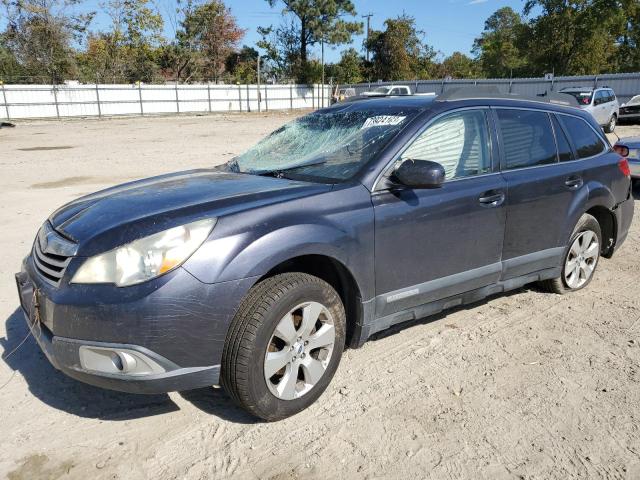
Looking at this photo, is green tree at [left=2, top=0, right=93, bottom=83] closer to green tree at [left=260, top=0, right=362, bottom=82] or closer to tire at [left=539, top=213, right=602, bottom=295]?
green tree at [left=260, top=0, right=362, bottom=82]

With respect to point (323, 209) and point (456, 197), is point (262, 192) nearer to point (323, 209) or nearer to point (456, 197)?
point (323, 209)

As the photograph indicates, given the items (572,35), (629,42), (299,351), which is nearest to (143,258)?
(299,351)

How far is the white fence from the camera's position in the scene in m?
33.1

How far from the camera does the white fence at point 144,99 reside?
3312cm

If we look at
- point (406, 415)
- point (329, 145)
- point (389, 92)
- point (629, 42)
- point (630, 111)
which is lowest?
point (406, 415)

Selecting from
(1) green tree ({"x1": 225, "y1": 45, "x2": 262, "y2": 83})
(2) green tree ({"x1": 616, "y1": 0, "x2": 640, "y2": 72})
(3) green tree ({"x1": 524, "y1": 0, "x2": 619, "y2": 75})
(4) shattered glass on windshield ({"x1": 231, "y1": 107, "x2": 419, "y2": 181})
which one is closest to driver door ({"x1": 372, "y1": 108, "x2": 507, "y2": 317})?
(4) shattered glass on windshield ({"x1": 231, "y1": 107, "x2": 419, "y2": 181})

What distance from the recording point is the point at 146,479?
254cm

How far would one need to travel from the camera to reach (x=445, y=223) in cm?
358

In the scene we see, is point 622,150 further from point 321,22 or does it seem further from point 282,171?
point 321,22

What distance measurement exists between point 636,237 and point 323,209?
17.8 ft

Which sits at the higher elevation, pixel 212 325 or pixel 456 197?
pixel 456 197

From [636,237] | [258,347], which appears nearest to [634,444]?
[258,347]

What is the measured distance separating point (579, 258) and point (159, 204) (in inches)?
143

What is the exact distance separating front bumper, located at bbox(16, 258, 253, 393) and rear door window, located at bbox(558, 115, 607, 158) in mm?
3375
